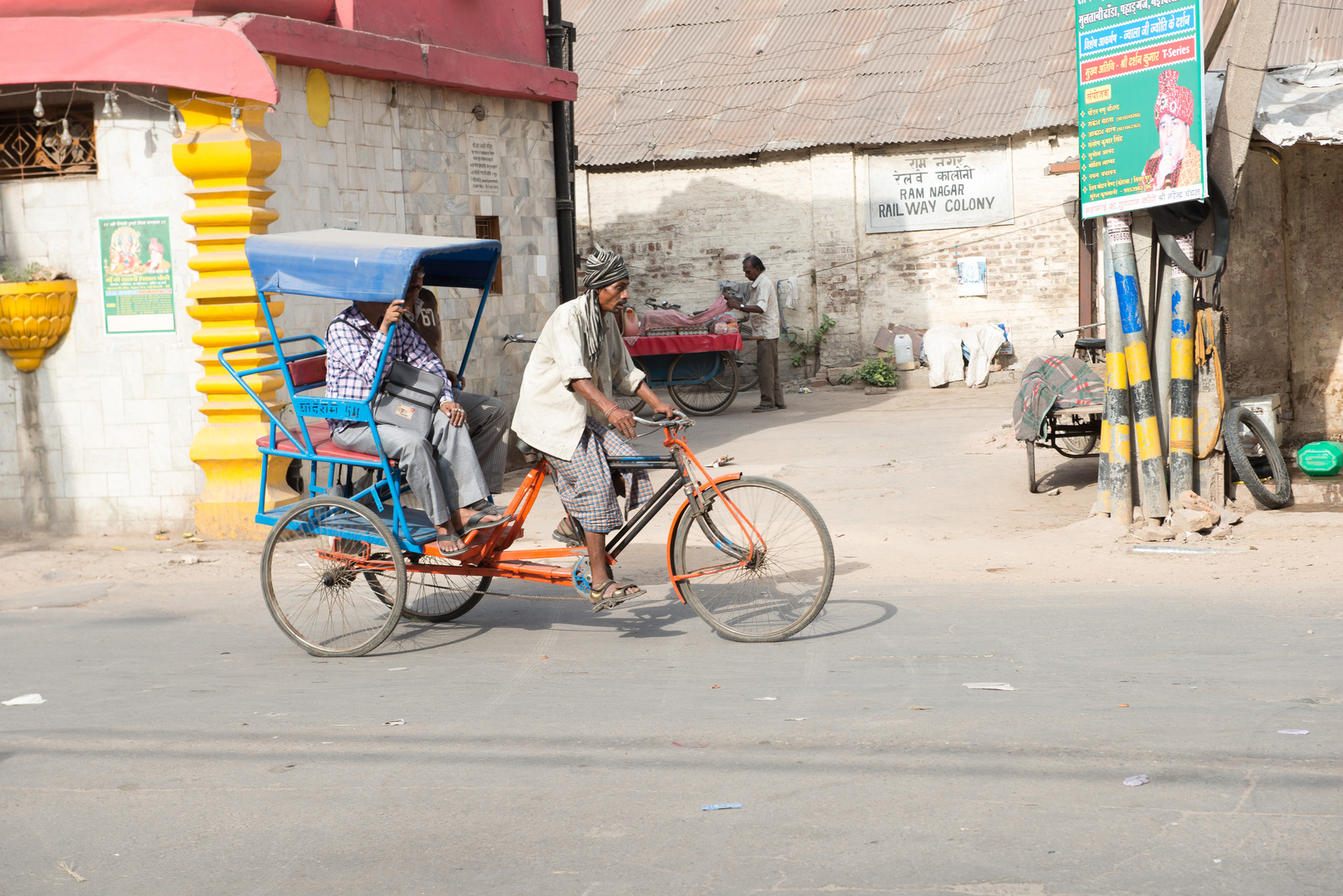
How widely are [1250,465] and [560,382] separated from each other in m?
4.99

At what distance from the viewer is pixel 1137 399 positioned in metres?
8.30

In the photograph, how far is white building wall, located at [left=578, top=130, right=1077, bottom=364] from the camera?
18.8m

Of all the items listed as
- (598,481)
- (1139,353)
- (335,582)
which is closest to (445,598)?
(335,582)

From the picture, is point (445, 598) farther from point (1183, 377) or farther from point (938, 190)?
point (938, 190)

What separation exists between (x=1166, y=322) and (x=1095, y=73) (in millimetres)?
A: 1630

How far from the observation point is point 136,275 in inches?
376

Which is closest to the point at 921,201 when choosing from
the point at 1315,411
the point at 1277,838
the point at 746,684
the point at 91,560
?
the point at 1315,411

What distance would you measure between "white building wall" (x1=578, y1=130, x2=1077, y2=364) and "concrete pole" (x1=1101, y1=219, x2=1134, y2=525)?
10.6 meters

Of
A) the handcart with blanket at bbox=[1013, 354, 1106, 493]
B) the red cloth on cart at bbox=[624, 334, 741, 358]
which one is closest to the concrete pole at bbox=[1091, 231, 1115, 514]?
the handcart with blanket at bbox=[1013, 354, 1106, 493]

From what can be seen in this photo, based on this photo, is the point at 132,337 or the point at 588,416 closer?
the point at 588,416

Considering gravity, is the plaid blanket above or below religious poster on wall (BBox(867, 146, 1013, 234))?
below

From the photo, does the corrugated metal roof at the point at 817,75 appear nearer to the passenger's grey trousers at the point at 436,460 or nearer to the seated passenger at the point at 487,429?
the seated passenger at the point at 487,429

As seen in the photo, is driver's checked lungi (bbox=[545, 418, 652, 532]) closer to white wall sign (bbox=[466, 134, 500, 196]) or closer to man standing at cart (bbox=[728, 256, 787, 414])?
white wall sign (bbox=[466, 134, 500, 196])

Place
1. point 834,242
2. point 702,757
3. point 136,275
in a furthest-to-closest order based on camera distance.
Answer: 1. point 834,242
2. point 136,275
3. point 702,757
